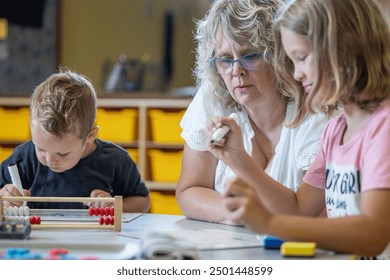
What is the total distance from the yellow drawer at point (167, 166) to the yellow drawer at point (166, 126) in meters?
0.06

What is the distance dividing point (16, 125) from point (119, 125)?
1.69ft

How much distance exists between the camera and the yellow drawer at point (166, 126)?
346cm

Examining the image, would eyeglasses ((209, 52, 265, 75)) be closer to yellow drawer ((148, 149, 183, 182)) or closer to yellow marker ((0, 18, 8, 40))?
yellow drawer ((148, 149, 183, 182))

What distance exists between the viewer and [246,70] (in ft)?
5.46

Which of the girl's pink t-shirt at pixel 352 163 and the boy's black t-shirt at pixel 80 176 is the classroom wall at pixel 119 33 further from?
the girl's pink t-shirt at pixel 352 163

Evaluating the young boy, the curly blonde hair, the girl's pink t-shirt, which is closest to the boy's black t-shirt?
the young boy

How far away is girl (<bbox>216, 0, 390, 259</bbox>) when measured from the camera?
1105 millimetres

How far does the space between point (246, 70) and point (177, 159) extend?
6.03 ft

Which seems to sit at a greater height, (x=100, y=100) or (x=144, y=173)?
(x=100, y=100)

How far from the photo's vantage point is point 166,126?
136 inches

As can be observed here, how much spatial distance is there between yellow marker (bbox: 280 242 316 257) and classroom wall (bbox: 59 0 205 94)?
3638 mm

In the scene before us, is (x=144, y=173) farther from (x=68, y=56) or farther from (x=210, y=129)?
(x=210, y=129)

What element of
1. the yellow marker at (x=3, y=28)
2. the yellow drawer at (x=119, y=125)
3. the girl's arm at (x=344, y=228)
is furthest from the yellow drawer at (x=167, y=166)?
the girl's arm at (x=344, y=228)
